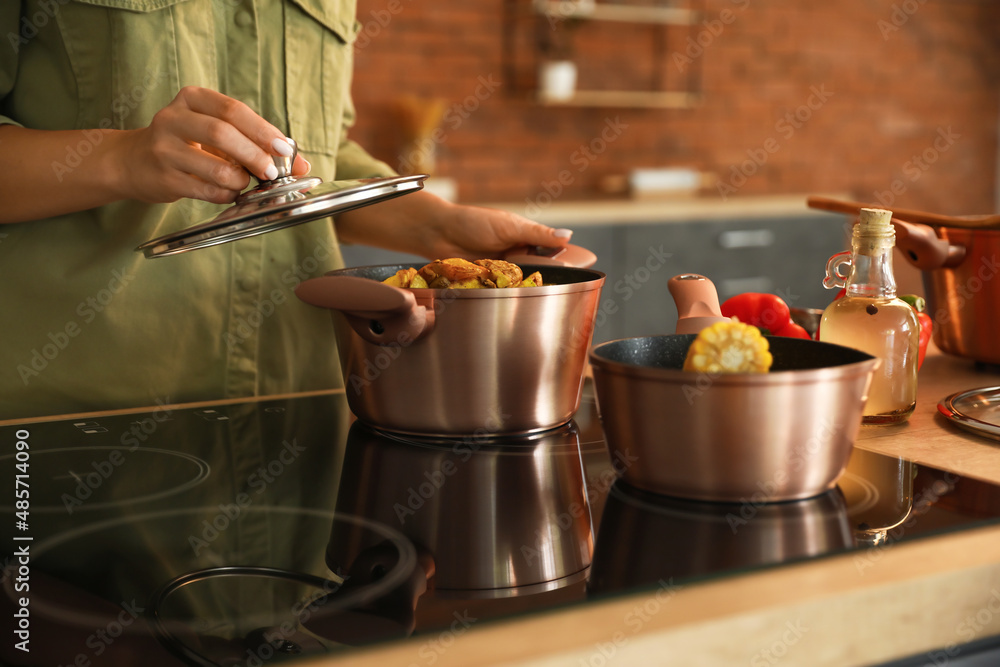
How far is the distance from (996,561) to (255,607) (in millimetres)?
405

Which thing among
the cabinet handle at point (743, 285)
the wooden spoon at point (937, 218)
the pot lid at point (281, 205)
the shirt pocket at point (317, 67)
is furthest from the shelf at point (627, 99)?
the pot lid at point (281, 205)

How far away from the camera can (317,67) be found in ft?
4.06

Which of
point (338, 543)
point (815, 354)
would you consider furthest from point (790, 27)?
point (338, 543)

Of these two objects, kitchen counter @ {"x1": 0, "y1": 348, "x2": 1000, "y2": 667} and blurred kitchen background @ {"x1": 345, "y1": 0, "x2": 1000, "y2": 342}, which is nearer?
kitchen counter @ {"x1": 0, "y1": 348, "x2": 1000, "y2": 667}

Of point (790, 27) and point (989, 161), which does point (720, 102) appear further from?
point (989, 161)

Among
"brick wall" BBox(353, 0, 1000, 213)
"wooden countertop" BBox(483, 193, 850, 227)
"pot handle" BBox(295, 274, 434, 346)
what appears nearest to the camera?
"pot handle" BBox(295, 274, 434, 346)

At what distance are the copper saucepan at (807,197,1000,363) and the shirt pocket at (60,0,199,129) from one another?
0.76 metres

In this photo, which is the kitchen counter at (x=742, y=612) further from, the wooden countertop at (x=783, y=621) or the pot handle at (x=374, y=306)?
the pot handle at (x=374, y=306)

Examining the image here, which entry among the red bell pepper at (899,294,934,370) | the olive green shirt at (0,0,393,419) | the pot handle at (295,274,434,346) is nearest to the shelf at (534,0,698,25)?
the olive green shirt at (0,0,393,419)

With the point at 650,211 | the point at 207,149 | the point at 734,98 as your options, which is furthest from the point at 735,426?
the point at 734,98

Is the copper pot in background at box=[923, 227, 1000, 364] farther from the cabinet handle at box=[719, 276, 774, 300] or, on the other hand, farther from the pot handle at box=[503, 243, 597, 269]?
the cabinet handle at box=[719, 276, 774, 300]

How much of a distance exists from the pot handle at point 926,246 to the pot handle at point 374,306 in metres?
0.56

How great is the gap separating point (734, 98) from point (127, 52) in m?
3.57

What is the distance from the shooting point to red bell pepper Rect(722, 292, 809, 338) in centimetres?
97
